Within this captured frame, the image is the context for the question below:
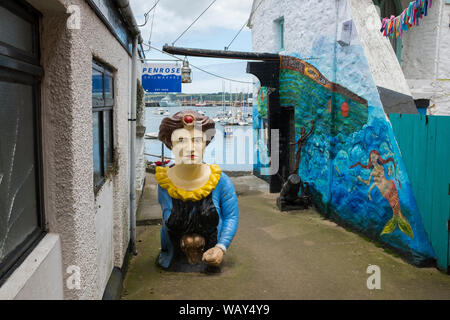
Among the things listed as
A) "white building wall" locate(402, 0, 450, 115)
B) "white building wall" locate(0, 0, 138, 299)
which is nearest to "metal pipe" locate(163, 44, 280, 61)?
"white building wall" locate(402, 0, 450, 115)

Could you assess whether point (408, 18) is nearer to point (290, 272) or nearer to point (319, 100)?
point (319, 100)

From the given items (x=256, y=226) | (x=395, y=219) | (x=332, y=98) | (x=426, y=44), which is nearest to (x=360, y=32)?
(x=332, y=98)

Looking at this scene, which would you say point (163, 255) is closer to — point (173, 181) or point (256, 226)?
point (173, 181)

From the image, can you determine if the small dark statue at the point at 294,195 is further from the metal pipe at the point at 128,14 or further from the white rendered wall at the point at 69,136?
the white rendered wall at the point at 69,136

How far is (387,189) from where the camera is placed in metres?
5.56

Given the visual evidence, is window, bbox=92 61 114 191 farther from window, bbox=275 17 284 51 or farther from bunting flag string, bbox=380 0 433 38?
window, bbox=275 17 284 51

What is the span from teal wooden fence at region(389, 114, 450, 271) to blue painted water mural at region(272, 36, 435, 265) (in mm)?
111

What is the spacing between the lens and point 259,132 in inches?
450

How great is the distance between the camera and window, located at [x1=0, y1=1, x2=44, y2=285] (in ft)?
5.84

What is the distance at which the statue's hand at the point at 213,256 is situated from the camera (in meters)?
4.23

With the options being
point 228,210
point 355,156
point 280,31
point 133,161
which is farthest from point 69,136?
point 280,31

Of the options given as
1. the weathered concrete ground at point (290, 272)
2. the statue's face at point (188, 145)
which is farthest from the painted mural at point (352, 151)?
the statue's face at point (188, 145)

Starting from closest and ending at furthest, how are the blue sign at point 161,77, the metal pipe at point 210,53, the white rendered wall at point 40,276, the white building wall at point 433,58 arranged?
the white rendered wall at point 40,276 → the white building wall at point 433,58 → the metal pipe at point 210,53 → the blue sign at point 161,77

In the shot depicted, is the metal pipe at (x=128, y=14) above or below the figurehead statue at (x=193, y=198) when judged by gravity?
above
